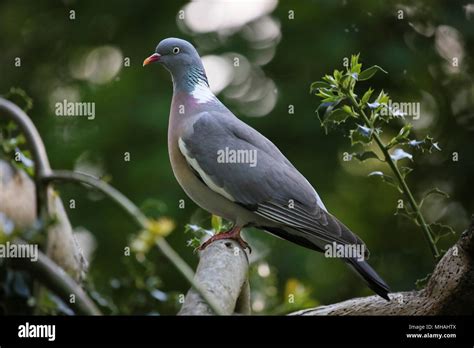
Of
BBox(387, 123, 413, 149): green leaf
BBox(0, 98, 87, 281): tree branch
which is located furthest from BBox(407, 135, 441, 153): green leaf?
BBox(0, 98, 87, 281): tree branch

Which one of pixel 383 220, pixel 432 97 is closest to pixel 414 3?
pixel 432 97

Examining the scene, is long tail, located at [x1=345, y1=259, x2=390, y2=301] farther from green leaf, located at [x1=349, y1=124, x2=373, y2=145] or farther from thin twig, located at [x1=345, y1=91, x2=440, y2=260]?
green leaf, located at [x1=349, y1=124, x2=373, y2=145]

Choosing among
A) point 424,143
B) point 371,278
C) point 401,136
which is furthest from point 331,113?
point 371,278

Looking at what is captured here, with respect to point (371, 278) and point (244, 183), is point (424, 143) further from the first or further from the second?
point (244, 183)

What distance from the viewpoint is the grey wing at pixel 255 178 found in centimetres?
394

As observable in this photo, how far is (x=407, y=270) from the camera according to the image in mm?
5441

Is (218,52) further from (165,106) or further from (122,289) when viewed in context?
(122,289)

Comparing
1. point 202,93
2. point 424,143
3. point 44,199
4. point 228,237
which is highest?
point 202,93

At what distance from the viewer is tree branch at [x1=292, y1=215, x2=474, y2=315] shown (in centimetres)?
316

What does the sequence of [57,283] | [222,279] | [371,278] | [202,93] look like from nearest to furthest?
[57,283], [222,279], [371,278], [202,93]

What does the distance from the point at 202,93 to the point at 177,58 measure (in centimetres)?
24

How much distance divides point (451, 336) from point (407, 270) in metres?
1.55

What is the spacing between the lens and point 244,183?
4.05 metres

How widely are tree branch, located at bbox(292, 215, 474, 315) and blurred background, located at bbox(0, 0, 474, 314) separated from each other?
1318 millimetres
